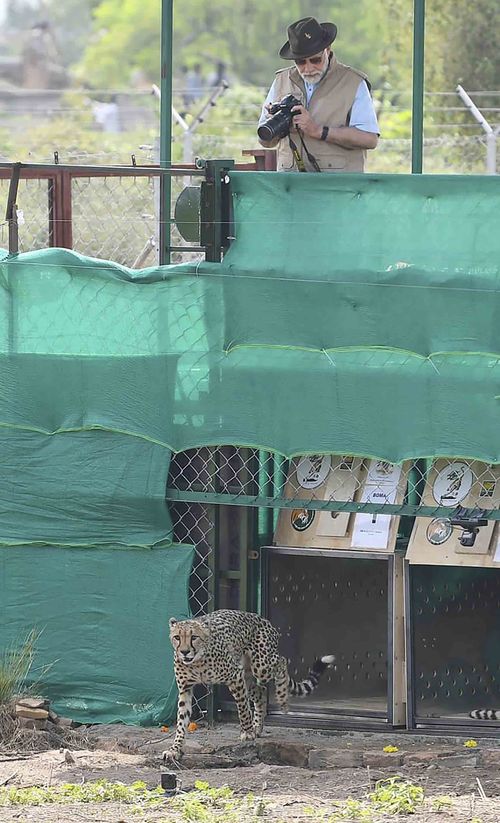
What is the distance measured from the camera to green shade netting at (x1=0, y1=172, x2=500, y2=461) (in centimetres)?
776

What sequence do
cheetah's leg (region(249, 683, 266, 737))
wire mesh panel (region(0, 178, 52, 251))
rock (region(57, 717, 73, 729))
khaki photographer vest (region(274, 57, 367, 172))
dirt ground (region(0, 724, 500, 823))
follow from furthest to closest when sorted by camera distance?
1. wire mesh panel (region(0, 178, 52, 251))
2. khaki photographer vest (region(274, 57, 367, 172))
3. rock (region(57, 717, 73, 729))
4. cheetah's leg (region(249, 683, 266, 737))
5. dirt ground (region(0, 724, 500, 823))

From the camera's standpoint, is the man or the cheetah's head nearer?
the cheetah's head

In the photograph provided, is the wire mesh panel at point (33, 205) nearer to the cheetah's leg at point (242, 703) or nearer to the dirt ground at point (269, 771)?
the cheetah's leg at point (242, 703)

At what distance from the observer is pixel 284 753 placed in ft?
25.8

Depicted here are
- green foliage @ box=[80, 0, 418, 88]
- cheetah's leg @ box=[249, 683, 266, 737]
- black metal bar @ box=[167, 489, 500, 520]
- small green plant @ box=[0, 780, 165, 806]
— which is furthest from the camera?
green foliage @ box=[80, 0, 418, 88]

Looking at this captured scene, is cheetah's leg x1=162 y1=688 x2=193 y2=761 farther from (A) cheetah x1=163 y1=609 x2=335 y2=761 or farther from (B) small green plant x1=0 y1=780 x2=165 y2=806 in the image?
(B) small green plant x1=0 y1=780 x2=165 y2=806

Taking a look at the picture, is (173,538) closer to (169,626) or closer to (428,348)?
(169,626)

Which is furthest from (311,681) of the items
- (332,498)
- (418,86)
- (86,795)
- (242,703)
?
(418,86)

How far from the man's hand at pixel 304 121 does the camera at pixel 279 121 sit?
0.10ft

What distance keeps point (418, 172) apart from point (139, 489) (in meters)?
2.25

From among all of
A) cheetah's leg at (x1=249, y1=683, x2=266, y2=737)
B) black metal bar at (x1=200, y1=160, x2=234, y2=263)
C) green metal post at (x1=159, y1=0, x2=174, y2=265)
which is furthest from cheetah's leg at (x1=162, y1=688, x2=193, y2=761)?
green metal post at (x1=159, y1=0, x2=174, y2=265)

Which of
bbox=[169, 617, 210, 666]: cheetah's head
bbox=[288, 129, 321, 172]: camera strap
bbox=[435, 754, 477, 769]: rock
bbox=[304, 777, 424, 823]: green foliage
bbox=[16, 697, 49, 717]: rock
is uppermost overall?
bbox=[288, 129, 321, 172]: camera strap

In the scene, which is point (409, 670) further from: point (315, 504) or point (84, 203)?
point (84, 203)

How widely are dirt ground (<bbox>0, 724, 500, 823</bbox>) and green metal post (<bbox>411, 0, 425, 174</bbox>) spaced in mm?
3033
